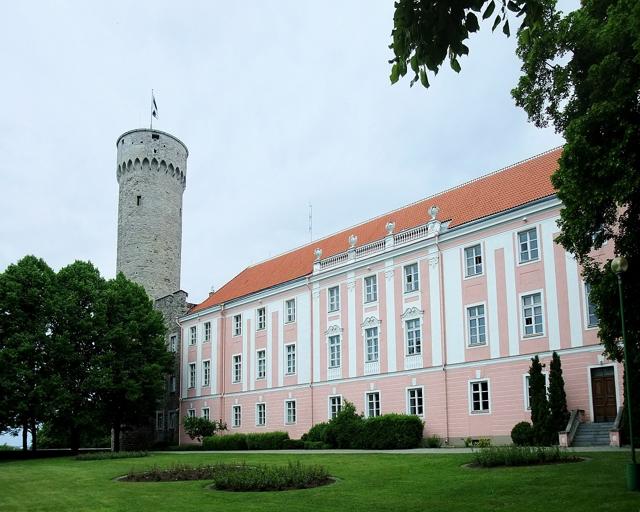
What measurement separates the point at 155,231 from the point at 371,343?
2535cm

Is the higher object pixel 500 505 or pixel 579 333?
pixel 579 333

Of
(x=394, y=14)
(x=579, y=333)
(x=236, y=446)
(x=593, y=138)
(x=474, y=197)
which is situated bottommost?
(x=236, y=446)

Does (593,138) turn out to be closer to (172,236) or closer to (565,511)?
(565,511)

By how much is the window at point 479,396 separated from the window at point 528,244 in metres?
5.62

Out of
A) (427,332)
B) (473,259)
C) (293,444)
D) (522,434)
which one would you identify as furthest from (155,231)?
(522,434)

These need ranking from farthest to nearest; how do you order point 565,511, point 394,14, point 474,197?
point 474,197 < point 565,511 < point 394,14

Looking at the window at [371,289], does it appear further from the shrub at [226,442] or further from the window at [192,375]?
the window at [192,375]

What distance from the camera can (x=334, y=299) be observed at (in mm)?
40219

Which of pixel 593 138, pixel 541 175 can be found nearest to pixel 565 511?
pixel 593 138

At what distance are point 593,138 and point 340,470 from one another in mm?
10299

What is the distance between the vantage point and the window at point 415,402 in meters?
34.1

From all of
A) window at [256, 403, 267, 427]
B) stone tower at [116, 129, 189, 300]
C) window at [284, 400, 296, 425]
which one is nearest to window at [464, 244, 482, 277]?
window at [284, 400, 296, 425]

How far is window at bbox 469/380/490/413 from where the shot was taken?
31156mm

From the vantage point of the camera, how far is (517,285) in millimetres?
30453
